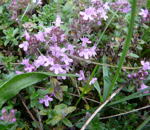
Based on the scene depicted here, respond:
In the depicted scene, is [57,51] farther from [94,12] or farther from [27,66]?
[94,12]

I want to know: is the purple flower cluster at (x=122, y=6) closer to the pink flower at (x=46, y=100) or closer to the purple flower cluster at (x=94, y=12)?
the purple flower cluster at (x=94, y=12)

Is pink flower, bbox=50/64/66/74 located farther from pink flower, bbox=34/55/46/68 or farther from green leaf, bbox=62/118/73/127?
green leaf, bbox=62/118/73/127

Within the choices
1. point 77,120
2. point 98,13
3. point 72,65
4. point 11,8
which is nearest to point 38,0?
point 11,8

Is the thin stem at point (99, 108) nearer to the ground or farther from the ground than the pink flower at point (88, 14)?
nearer to the ground

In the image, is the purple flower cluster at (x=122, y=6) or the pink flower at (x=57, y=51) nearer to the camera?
the pink flower at (x=57, y=51)

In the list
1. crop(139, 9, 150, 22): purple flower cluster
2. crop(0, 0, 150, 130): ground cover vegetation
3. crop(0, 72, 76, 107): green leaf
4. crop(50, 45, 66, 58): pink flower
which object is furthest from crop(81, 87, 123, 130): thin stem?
crop(139, 9, 150, 22): purple flower cluster

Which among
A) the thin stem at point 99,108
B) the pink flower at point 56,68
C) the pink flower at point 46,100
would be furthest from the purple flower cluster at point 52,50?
the thin stem at point 99,108

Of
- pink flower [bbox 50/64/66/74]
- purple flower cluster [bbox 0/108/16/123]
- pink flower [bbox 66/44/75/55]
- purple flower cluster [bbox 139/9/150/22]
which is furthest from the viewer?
purple flower cluster [bbox 139/9/150/22]

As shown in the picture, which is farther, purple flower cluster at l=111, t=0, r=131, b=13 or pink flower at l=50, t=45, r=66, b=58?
purple flower cluster at l=111, t=0, r=131, b=13

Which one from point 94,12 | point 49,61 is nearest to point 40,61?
point 49,61
